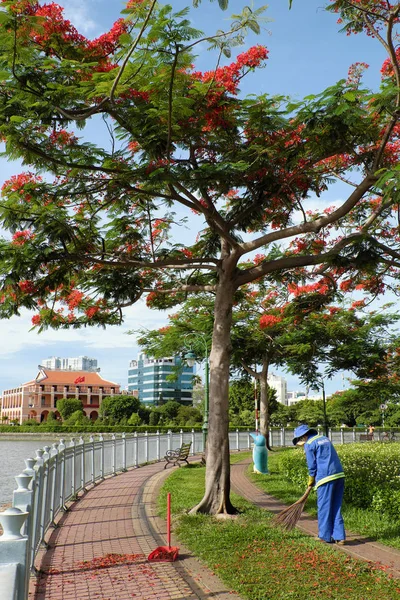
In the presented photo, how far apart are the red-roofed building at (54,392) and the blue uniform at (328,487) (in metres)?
106

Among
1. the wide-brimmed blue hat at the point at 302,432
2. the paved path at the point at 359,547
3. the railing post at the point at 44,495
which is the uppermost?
the wide-brimmed blue hat at the point at 302,432

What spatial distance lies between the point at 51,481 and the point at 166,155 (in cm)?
544

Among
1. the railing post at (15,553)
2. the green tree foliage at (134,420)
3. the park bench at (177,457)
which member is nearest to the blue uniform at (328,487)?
the railing post at (15,553)

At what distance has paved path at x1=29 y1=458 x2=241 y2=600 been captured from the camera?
6.29 meters

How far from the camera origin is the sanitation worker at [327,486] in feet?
27.6

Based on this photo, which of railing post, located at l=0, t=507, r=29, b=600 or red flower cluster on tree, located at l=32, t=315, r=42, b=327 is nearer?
railing post, located at l=0, t=507, r=29, b=600

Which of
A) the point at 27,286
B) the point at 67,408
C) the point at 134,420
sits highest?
the point at 27,286

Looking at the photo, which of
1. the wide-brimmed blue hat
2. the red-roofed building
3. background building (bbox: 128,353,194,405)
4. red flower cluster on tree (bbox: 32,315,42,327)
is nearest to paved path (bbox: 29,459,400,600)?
the wide-brimmed blue hat

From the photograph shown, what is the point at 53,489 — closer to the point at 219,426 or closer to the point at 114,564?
the point at 114,564

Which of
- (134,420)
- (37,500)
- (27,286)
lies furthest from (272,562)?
(134,420)

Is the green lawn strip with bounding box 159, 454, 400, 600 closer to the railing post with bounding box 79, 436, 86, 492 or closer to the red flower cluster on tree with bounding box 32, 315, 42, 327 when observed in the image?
the railing post with bounding box 79, 436, 86, 492

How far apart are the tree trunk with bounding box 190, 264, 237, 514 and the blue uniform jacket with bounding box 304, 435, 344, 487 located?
2241mm

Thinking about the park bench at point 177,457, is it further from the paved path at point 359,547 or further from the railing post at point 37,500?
the railing post at point 37,500

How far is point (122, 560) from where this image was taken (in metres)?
7.55
